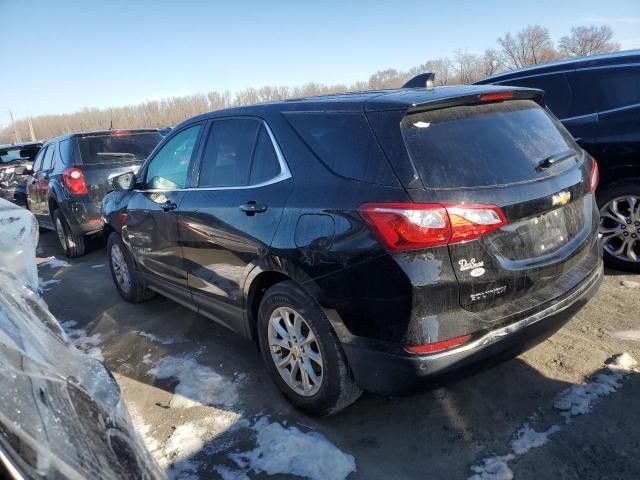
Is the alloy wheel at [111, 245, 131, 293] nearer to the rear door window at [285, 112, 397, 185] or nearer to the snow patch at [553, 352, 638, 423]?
the rear door window at [285, 112, 397, 185]

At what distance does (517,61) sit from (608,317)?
4994cm

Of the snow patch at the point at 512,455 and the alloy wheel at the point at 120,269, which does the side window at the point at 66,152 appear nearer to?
the alloy wheel at the point at 120,269

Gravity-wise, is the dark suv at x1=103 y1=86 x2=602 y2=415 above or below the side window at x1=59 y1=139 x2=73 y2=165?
below

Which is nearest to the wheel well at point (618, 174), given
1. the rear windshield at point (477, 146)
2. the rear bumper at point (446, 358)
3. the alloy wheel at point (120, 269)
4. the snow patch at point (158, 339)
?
the rear windshield at point (477, 146)

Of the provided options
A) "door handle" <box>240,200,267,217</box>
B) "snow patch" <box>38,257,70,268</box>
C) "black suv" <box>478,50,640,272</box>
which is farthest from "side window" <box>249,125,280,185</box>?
"snow patch" <box>38,257,70,268</box>

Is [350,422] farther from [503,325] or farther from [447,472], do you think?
[503,325]

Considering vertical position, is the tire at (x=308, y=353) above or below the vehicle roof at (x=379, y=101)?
below

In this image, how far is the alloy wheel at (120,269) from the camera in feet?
16.5

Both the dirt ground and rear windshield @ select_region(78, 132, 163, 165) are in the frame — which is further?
rear windshield @ select_region(78, 132, 163, 165)

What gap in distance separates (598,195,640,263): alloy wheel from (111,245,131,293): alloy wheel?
439cm

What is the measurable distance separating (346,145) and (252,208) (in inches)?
28.6

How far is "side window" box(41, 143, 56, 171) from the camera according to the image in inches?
315

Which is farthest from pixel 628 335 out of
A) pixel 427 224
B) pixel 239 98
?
pixel 239 98

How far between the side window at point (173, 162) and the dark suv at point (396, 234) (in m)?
0.57
